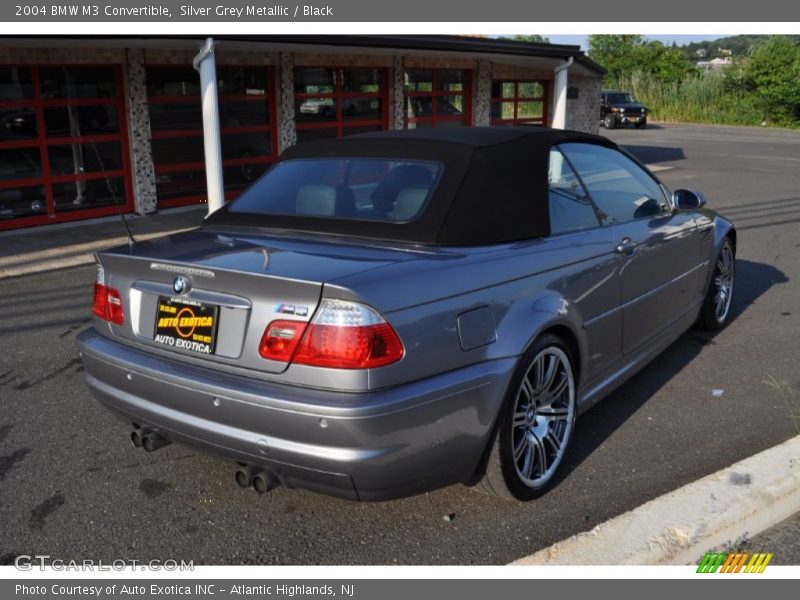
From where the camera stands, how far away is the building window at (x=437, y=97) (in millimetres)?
16578

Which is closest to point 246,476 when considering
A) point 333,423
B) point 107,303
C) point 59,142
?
point 333,423

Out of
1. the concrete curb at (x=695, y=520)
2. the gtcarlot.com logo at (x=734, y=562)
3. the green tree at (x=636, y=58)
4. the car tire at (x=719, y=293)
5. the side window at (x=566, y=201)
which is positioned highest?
the green tree at (x=636, y=58)

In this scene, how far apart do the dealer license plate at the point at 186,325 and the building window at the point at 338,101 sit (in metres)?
11.8

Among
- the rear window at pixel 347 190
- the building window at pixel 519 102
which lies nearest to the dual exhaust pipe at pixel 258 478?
the rear window at pixel 347 190

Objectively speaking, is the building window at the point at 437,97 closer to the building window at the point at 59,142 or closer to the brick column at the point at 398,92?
the brick column at the point at 398,92

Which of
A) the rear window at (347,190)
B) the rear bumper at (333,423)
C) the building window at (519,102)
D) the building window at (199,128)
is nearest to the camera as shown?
the rear bumper at (333,423)

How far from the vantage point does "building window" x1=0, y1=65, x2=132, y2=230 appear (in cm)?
1123

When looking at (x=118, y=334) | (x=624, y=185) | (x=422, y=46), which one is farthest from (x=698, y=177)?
(x=118, y=334)

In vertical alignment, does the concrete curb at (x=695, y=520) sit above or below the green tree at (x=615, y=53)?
below

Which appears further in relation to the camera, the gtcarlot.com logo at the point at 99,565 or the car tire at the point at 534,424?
the car tire at the point at 534,424

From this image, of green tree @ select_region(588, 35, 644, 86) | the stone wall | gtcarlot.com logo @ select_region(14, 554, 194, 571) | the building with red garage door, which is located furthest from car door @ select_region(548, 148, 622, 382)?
green tree @ select_region(588, 35, 644, 86)

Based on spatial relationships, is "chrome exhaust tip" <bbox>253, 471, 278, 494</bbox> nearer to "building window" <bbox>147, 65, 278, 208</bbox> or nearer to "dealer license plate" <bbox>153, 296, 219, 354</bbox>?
"dealer license plate" <bbox>153, 296, 219, 354</bbox>

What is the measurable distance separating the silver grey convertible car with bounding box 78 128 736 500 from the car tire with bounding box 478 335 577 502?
0.01 m
